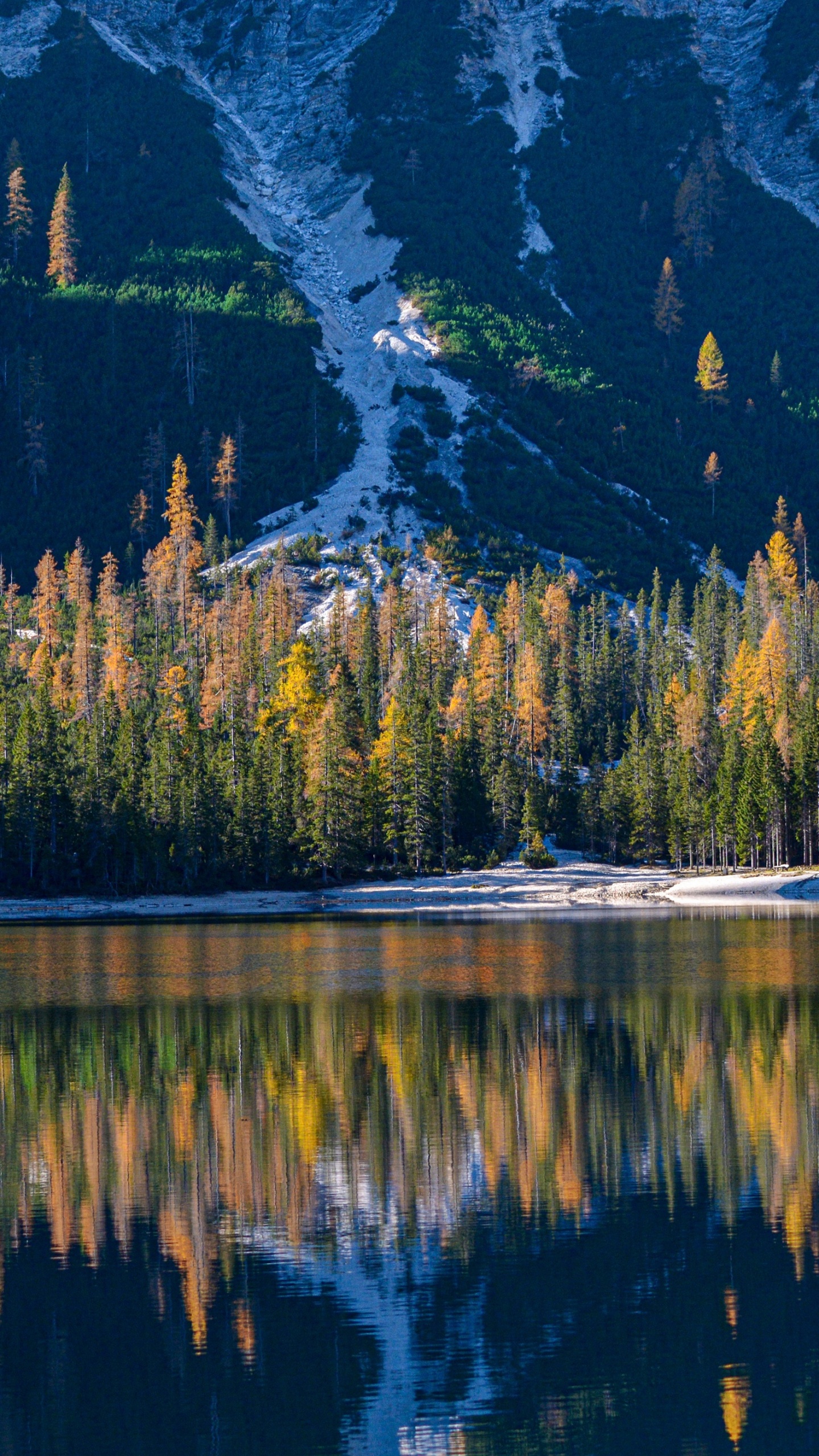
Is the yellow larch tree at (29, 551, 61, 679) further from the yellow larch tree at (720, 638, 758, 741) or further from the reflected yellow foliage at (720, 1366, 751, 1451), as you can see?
the reflected yellow foliage at (720, 1366, 751, 1451)

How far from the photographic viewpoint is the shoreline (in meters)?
96.1

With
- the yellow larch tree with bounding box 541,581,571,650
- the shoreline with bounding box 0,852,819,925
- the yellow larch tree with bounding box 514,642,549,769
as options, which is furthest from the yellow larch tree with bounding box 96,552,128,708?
the yellow larch tree with bounding box 541,581,571,650

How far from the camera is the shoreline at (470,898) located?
96.1 metres

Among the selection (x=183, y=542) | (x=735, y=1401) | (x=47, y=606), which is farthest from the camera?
(x=183, y=542)

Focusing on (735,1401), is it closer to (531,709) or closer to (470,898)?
(470,898)

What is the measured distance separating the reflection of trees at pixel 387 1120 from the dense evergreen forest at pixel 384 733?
63.7m

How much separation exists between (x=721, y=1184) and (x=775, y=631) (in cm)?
12164

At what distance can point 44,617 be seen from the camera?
167125 millimetres

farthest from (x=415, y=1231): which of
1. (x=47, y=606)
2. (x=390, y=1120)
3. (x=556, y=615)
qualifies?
(x=47, y=606)

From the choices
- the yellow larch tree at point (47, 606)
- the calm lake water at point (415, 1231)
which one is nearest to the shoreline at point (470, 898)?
the calm lake water at point (415, 1231)

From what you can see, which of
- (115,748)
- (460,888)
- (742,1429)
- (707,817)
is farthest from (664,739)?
(742,1429)

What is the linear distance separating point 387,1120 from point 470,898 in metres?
74.1

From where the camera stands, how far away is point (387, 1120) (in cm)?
2917

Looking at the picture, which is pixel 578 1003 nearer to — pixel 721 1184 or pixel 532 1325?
pixel 721 1184
